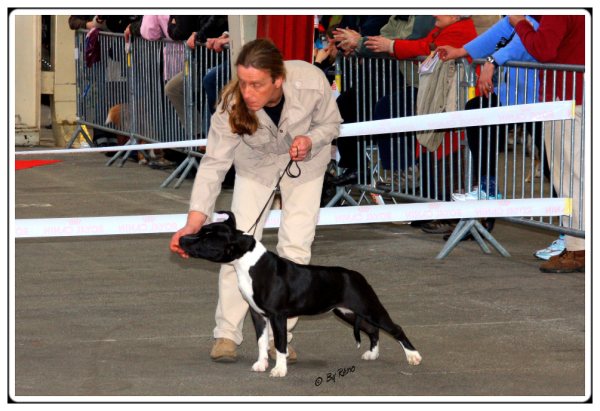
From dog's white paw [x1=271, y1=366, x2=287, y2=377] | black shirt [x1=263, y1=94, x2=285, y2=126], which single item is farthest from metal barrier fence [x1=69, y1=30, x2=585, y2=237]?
dog's white paw [x1=271, y1=366, x2=287, y2=377]

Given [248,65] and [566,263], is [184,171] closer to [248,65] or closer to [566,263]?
[566,263]

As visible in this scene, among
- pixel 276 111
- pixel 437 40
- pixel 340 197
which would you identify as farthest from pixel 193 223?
pixel 340 197

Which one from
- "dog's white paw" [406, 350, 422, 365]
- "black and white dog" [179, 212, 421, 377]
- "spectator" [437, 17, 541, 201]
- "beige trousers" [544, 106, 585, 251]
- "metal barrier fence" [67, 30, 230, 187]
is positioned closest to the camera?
"black and white dog" [179, 212, 421, 377]

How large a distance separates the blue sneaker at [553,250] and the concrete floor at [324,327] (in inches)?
6.4

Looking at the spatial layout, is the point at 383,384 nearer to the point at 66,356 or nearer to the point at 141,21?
the point at 66,356

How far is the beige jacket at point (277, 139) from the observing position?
5676mm

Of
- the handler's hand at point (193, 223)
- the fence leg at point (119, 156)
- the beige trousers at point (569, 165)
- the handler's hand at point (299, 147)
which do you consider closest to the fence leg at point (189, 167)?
the fence leg at point (119, 156)

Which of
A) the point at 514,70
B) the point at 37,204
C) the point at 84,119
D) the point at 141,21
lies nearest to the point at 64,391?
the point at 514,70

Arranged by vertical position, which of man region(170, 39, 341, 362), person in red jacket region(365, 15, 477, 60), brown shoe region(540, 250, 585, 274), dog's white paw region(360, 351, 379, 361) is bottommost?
dog's white paw region(360, 351, 379, 361)

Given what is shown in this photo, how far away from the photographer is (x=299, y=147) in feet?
18.2

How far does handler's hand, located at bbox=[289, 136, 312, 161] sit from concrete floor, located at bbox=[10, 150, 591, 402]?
1.05 m

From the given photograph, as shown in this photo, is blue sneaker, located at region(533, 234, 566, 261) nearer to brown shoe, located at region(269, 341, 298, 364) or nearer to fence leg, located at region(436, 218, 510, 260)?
fence leg, located at region(436, 218, 510, 260)

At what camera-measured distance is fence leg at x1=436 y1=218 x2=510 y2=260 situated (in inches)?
339

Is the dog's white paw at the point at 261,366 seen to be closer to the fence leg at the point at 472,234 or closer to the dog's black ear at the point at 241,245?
the dog's black ear at the point at 241,245
